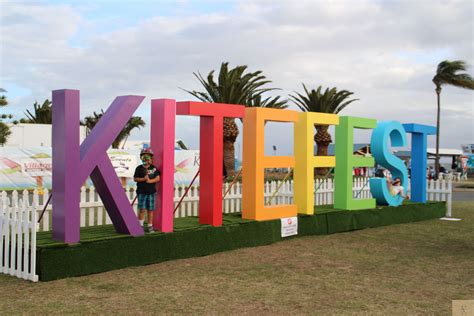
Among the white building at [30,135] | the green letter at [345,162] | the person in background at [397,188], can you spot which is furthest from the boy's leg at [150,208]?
the white building at [30,135]

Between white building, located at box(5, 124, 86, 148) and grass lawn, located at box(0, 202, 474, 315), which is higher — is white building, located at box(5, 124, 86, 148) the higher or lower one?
the higher one

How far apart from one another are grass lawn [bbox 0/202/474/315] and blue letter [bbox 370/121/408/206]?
153 inches

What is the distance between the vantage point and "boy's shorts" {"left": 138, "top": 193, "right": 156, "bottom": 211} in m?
8.84

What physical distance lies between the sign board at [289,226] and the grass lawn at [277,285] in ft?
2.29

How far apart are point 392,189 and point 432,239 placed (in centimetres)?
313

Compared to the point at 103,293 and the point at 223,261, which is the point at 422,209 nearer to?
the point at 223,261

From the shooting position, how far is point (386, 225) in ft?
45.5

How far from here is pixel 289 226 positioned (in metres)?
11.2

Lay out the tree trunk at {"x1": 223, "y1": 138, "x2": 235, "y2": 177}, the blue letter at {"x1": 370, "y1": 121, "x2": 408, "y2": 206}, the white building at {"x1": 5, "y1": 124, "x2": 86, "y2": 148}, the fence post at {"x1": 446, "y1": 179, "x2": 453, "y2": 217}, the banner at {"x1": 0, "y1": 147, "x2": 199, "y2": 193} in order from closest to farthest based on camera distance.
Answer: the blue letter at {"x1": 370, "y1": 121, "x2": 408, "y2": 206}, the fence post at {"x1": 446, "y1": 179, "x2": 453, "y2": 217}, the banner at {"x1": 0, "y1": 147, "x2": 199, "y2": 193}, the tree trunk at {"x1": 223, "y1": 138, "x2": 235, "y2": 177}, the white building at {"x1": 5, "y1": 124, "x2": 86, "y2": 148}

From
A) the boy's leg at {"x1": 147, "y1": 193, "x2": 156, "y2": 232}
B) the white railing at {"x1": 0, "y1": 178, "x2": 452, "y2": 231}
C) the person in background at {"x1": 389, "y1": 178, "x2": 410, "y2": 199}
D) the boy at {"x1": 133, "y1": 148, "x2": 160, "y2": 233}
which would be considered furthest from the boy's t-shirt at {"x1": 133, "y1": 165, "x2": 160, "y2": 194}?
the person in background at {"x1": 389, "y1": 178, "x2": 410, "y2": 199}

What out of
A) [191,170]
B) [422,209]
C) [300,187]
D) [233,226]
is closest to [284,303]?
[233,226]

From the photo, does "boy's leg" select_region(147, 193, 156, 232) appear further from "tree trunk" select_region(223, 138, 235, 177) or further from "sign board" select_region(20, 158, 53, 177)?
"tree trunk" select_region(223, 138, 235, 177)

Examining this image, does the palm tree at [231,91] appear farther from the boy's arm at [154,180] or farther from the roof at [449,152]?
the roof at [449,152]

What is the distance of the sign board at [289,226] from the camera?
11.0 meters
